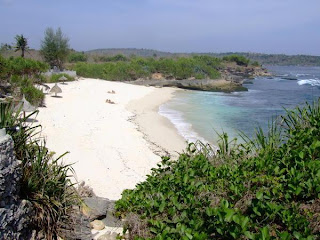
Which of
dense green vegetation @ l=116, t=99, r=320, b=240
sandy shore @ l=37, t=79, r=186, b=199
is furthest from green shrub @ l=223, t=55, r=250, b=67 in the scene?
dense green vegetation @ l=116, t=99, r=320, b=240

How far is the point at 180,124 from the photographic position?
19312 mm

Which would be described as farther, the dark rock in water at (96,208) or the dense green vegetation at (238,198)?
the dark rock in water at (96,208)

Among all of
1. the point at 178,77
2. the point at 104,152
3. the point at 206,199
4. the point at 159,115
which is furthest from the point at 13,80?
the point at 178,77

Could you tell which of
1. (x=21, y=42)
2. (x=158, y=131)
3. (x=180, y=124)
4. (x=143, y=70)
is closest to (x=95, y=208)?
(x=158, y=131)

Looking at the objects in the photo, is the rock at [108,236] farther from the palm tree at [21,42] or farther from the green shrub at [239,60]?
the green shrub at [239,60]

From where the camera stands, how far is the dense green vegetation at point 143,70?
4903cm

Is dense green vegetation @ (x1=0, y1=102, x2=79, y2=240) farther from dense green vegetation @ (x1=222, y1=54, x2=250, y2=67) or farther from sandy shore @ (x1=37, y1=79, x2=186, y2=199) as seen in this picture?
dense green vegetation @ (x1=222, y1=54, x2=250, y2=67)

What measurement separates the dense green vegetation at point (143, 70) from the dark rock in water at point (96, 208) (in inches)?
1733

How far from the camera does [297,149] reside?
4.34 meters

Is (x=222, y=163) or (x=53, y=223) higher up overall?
(x=222, y=163)

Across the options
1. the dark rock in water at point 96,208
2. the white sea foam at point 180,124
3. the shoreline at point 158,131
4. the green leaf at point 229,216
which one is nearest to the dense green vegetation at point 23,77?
the shoreline at point 158,131

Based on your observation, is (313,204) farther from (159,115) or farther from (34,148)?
(159,115)

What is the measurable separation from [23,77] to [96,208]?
71.3 ft

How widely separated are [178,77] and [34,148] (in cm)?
5258
